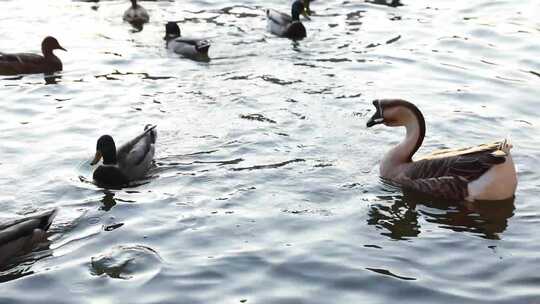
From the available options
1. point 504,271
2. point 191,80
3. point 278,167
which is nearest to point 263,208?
point 278,167

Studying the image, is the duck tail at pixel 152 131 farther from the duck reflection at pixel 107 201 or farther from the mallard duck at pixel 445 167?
the mallard duck at pixel 445 167

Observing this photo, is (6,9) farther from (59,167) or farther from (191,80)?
(59,167)

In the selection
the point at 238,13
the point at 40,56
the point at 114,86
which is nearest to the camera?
the point at 114,86

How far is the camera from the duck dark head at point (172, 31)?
1895 centimetres

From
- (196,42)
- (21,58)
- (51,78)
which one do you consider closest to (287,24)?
(196,42)

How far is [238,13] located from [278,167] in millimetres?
9848

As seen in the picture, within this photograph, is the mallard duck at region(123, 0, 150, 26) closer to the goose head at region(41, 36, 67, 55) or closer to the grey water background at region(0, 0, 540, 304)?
the grey water background at region(0, 0, 540, 304)

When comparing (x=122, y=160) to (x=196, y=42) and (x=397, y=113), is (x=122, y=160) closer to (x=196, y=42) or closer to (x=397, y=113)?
(x=397, y=113)

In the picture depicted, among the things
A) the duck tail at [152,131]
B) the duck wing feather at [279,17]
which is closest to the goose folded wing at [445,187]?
the duck tail at [152,131]

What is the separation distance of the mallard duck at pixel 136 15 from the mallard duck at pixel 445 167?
9880 millimetres

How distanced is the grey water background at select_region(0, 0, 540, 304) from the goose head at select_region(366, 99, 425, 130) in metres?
0.72

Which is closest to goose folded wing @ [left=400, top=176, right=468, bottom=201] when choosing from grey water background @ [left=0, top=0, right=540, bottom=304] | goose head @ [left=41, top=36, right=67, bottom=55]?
grey water background @ [left=0, top=0, right=540, bottom=304]

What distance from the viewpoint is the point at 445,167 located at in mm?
11438

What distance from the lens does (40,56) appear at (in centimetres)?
1747
